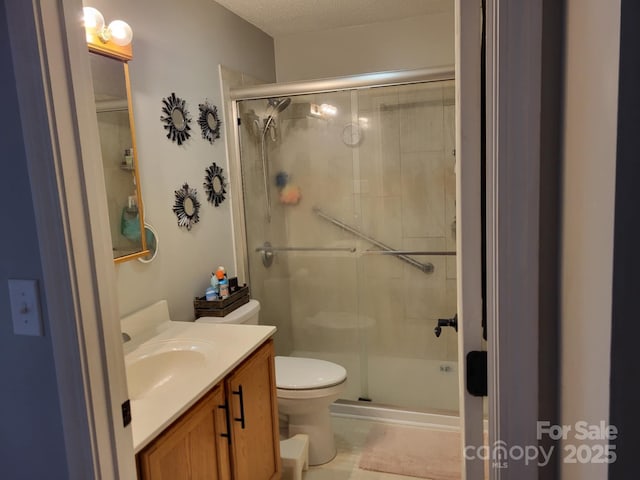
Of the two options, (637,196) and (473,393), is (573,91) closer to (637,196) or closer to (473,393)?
(637,196)

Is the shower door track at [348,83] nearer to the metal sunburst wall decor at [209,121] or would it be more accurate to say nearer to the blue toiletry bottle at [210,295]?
the metal sunburst wall decor at [209,121]

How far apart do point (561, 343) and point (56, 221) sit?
0.90 meters

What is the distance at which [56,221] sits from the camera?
2.90 ft

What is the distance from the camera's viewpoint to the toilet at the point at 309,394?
2.29m

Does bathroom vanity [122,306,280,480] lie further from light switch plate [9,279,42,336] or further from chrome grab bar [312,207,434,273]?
chrome grab bar [312,207,434,273]

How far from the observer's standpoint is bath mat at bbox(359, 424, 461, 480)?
226 centimetres

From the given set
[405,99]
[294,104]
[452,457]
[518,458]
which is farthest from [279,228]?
[518,458]

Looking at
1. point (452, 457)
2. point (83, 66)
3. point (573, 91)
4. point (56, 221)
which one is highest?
point (83, 66)

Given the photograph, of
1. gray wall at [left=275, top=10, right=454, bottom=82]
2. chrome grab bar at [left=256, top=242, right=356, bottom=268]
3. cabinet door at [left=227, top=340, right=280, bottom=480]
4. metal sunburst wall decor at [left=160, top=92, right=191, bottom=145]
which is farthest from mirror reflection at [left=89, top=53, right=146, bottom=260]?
gray wall at [left=275, top=10, right=454, bottom=82]

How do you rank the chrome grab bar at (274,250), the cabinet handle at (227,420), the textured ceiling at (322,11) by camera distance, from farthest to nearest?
the chrome grab bar at (274,250), the textured ceiling at (322,11), the cabinet handle at (227,420)

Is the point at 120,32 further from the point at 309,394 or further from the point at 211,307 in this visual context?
the point at 309,394

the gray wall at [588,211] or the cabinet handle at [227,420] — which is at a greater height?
the gray wall at [588,211]

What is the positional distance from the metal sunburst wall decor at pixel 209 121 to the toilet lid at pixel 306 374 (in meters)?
1.29

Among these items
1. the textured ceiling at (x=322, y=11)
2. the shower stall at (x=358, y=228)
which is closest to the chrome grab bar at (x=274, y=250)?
the shower stall at (x=358, y=228)
